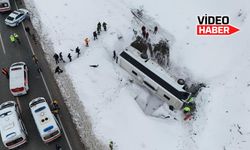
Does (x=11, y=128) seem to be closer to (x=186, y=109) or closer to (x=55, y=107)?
(x=55, y=107)

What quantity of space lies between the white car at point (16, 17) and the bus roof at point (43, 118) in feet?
40.9

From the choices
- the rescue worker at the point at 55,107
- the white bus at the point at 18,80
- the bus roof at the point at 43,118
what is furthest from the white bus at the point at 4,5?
the rescue worker at the point at 55,107

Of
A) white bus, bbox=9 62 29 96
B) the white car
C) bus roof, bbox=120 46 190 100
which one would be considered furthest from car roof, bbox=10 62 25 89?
bus roof, bbox=120 46 190 100

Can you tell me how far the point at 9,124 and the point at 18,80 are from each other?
4.81 metres

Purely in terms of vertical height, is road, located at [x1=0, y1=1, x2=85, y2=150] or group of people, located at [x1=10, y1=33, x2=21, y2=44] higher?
group of people, located at [x1=10, y1=33, x2=21, y2=44]

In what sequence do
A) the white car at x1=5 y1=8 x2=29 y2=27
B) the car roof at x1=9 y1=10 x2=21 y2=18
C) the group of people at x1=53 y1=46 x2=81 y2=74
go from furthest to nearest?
→ 1. the car roof at x1=9 y1=10 x2=21 y2=18
2. the white car at x1=5 y1=8 x2=29 y2=27
3. the group of people at x1=53 y1=46 x2=81 y2=74

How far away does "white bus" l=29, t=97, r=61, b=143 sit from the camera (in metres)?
21.0

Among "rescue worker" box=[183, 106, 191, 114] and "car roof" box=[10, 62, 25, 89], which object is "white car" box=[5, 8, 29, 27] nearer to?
"car roof" box=[10, 62, 25, 89]

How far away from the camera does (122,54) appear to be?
26141 millimetres

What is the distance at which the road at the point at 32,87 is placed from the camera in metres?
22.1

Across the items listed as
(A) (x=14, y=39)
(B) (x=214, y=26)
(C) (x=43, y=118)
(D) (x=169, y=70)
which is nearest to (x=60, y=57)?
(A) (x=14, y=39)

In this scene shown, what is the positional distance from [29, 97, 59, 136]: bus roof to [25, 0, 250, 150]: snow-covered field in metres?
2.59

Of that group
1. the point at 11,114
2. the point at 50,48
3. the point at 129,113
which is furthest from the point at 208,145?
the point at 50,48

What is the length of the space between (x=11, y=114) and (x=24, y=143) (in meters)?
2.66
